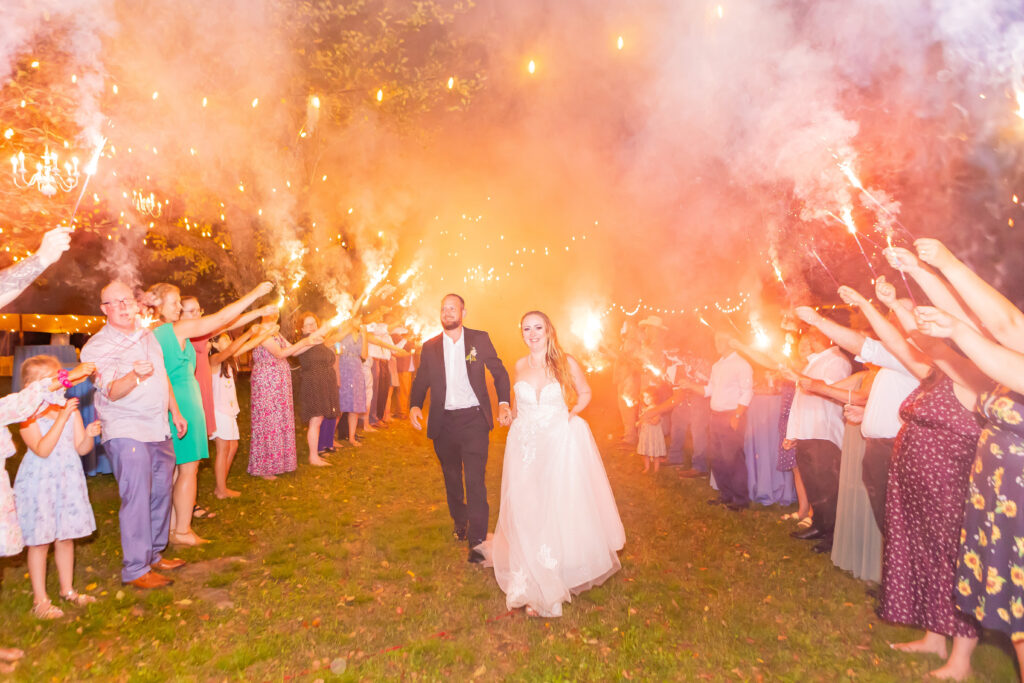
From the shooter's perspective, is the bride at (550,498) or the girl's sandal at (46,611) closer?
the girl's sandal at (46,611)

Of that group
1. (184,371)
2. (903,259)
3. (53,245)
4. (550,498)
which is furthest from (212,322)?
(903,259)

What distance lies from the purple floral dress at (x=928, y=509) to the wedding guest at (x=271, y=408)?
22.4ft

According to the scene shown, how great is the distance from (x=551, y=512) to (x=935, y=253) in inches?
120

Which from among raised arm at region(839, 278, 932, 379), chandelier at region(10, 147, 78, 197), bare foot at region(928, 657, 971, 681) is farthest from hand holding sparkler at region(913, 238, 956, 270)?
chandelier at region(10, 147, 78, 197)

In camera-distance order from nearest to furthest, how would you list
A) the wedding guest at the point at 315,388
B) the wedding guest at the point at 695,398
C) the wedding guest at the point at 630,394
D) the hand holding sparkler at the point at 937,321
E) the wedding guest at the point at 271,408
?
the hand holding sparkler at the point at 937,321 < the wedding guest at the point at 271,408 < the wedding guest at the point at 315,388 < the wedding guest at the point at 695,398 < the wedding guest at the point at 630,394

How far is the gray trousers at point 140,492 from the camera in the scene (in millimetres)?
4492

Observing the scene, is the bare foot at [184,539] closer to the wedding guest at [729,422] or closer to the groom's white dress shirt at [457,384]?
the groom's white dress shirt at [457,384]

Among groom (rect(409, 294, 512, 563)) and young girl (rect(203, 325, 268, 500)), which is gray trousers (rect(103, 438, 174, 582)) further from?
groom (rect(409, 294, 512, 563))

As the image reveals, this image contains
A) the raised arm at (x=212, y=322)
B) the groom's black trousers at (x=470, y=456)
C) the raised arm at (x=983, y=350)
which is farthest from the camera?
the groom's black trousers at (x=470, y=456)

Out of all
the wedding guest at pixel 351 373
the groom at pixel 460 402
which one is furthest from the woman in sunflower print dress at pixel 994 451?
the wedding guest at pixel 351 373

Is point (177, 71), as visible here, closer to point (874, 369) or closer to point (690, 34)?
point (690, 34)

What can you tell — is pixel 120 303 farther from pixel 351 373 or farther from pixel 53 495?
pixel 351 373

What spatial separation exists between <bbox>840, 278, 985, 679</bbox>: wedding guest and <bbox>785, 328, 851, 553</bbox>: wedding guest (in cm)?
204

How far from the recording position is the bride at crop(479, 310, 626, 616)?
451 centimetres
